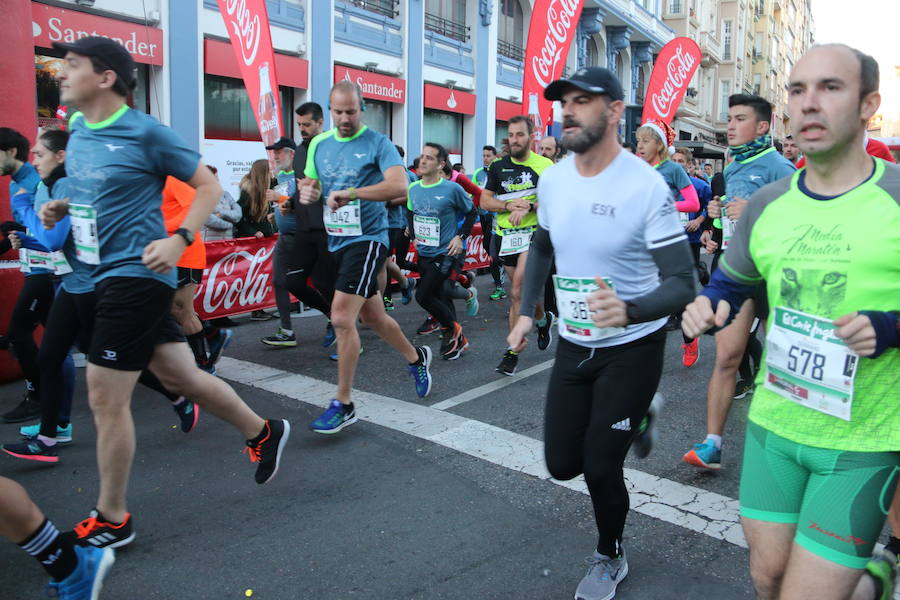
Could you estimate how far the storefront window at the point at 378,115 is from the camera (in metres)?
17.6

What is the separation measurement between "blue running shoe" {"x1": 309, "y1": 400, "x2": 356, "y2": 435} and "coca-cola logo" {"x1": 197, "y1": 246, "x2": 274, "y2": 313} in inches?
142

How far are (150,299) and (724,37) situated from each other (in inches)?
2276

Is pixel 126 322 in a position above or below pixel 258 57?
below

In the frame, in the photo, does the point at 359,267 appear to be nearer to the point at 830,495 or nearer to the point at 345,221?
the point at 345,221

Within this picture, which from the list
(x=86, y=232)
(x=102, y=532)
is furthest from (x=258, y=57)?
(x=102, y=532)

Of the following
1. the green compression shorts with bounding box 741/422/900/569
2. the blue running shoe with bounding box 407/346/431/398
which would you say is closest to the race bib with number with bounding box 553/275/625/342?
the green compression shorts with bounding box 741/422/900/569

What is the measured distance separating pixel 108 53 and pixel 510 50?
21485 millimetres

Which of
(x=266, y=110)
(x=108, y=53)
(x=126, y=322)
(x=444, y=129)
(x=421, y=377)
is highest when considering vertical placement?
(x=444, y=129)

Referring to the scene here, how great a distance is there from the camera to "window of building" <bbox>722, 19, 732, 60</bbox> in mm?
54344

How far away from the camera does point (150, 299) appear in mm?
3291

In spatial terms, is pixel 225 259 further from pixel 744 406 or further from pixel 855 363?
pixel 855 363

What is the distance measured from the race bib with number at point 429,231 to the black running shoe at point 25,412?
11.9 ft

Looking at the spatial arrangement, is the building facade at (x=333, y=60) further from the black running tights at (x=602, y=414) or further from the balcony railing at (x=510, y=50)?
the black running tights at (x=602, y=414)

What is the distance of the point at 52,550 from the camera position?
266cm
